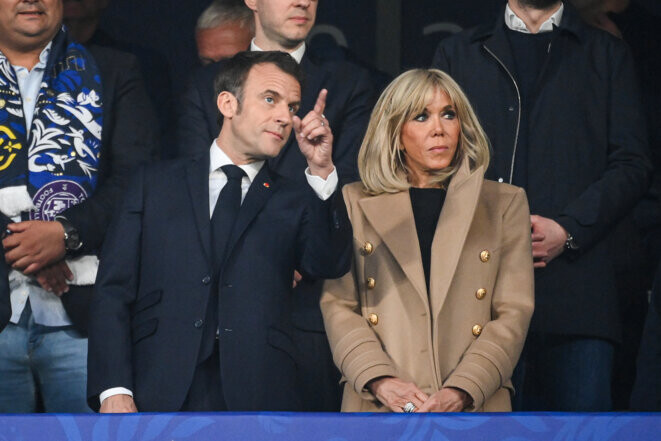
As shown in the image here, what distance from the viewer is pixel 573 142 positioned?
3.78m

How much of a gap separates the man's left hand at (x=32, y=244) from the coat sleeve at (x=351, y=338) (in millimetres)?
763

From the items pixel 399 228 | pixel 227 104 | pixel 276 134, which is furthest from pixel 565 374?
pixel 227 104

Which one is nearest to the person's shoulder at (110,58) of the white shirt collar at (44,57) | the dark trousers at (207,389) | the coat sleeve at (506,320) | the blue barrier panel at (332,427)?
the white shirt collar at (44,57)

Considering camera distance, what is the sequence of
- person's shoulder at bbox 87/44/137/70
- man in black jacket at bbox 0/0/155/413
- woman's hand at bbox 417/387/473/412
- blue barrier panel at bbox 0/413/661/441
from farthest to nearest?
person's shoulder at bbox 87/44/137/70, man in black jacket at bbox 0/0/155/413, woman's hand at bbox 417/387/473/412, blue barrier panel at bbox 0/413/661/441

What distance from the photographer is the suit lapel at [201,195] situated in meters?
3.33

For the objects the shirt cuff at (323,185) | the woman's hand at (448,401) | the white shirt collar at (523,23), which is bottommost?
the woman's hand at (448,401)

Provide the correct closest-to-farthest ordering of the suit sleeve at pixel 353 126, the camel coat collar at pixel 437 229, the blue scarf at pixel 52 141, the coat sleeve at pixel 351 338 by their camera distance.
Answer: the coat sleeve at pixel 351 338, the camel coat collar at pixel 437 229, the blue scarf at pixel 52 141, the suit sleeve at pixel 353 126

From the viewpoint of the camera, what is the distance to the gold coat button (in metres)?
3.36

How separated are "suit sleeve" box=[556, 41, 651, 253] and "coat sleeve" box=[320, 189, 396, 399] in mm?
698

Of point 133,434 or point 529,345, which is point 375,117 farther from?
point 133,434

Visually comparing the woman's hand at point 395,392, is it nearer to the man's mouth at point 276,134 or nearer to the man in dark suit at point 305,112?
the man in dark suit at point 305,112

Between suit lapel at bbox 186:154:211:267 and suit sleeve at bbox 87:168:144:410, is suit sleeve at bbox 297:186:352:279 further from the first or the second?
suit sleeve at bbox 87:168:144:410

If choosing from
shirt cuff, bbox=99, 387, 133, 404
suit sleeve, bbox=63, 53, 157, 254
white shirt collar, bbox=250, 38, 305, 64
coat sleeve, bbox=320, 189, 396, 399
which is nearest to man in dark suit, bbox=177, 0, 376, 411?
white shirt collar, bbox=250, 38, 305, 64

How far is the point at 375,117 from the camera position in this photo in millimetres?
3525
